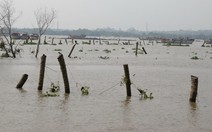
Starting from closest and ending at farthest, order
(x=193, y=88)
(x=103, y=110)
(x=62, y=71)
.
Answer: (x=103, y=110)
(x=193, y=88)
(x=62, y=71)

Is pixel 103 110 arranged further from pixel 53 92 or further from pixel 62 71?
pixel 53 92

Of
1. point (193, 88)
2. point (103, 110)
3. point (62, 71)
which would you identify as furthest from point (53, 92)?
point (193, 88)

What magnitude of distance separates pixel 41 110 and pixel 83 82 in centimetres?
902

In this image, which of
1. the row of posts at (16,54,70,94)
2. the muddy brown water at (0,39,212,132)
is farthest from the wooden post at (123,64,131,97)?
the row of posts at (16,54,70,94)

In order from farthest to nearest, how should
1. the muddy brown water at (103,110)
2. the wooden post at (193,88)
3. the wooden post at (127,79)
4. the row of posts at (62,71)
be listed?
the row of posts at (62,71), the wooden post at (127,79), the wooden post at (193,88), the muddy brown water at (103,110)

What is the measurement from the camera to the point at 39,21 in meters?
49.5

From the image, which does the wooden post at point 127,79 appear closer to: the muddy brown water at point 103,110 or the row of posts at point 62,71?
the muddy brown water at point 103,110

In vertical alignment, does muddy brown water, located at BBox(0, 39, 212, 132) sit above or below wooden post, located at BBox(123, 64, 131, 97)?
below

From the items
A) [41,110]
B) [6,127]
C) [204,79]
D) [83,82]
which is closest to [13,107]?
[41,110]

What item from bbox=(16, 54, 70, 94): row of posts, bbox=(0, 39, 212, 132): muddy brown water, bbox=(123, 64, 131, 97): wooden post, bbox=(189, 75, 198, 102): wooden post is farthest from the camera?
bbox=(16, 54, 70, 94): row of posts

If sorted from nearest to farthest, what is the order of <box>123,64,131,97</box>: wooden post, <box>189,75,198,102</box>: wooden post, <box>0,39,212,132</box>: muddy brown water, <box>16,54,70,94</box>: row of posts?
<box>0,39,212,132</box>: muddy brown water < <box>189,75,198,102</box>: wooden post < <box>123,64,131,97</box>: wooden post < <box>16,54,70,94</box>: row of posts

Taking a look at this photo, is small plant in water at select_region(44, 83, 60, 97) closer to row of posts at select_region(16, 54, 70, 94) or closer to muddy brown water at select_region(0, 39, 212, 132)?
muddy brown water at select_region(0, 39, 212, 132)

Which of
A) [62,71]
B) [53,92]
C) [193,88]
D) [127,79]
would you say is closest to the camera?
[193,88]

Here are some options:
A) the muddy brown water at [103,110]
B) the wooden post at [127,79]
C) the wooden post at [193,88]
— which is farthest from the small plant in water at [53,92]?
the wooden post at [193,88]
